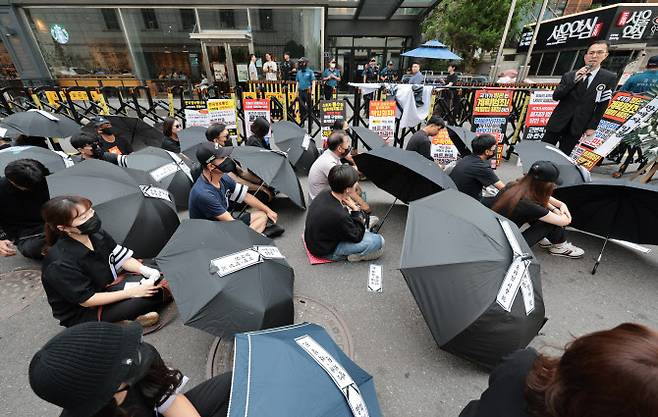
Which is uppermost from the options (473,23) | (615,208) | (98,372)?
(473,23)

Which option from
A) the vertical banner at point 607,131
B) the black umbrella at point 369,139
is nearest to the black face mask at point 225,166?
the black umbrella at point 369,139

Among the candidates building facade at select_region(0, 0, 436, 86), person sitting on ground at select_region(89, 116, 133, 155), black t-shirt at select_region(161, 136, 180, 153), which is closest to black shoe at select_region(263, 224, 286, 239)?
black t-shirt at select_region(161, 136, 180, 153)

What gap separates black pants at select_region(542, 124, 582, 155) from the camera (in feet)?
19.4

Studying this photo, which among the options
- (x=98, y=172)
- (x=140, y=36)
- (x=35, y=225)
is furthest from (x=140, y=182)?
(x=140, y=36)

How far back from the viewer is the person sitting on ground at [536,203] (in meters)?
2.99

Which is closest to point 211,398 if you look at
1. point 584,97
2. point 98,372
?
point 98,372

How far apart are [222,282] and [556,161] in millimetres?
4823

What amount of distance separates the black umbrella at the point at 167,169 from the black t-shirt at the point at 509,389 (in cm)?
455

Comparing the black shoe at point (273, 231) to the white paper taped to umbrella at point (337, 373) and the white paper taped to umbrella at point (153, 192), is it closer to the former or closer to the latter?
the white paper taped to umbrella at point (153, 192)

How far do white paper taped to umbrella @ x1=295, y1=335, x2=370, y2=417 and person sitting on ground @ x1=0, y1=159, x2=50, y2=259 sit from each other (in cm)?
344

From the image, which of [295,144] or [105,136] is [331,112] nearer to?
[295,144]

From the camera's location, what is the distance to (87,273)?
2.34m

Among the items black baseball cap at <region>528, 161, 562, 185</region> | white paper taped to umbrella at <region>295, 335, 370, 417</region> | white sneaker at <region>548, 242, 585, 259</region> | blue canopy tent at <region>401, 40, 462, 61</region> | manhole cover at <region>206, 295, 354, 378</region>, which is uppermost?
blue canopy tent at <region>401, 40, 462, 61</region>

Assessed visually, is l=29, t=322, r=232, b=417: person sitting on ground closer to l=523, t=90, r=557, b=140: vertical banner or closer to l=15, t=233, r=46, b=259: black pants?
l=15, t=233, r=46, b=259: black pants
